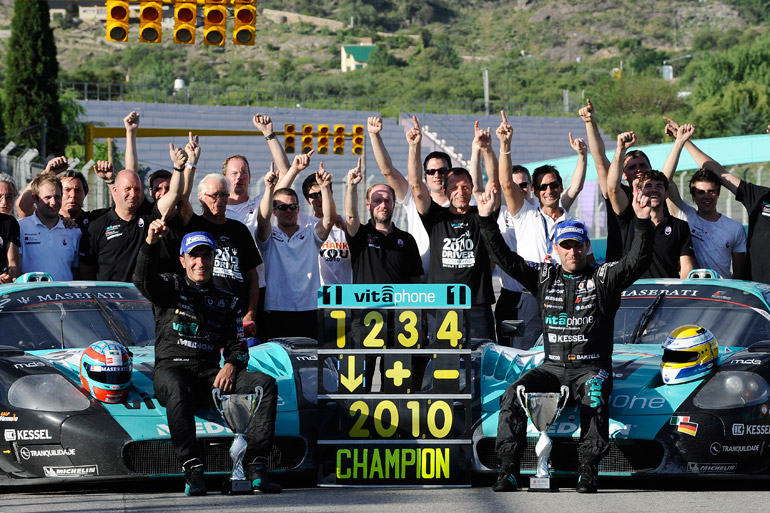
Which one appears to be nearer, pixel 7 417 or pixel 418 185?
pixel 7 417

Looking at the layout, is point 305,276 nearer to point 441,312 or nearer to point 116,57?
point 441,312

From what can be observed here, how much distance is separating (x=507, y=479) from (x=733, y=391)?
139cm

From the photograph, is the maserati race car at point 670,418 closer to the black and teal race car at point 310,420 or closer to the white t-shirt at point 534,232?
the black and teal race car at point 310,420

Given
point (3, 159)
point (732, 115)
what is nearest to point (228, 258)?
point (3, 159)

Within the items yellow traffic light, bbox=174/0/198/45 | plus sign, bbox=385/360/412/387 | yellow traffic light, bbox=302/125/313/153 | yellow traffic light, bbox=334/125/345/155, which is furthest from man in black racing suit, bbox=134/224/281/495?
yellow traffic light, bbox=334/125/345/155

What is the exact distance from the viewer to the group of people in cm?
725

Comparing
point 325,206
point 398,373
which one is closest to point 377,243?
point 325,206

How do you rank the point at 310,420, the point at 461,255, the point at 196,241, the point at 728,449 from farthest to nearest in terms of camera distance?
the point at 461,255 → the point at 310,420 → the point at 196,241 → the point at 728,449

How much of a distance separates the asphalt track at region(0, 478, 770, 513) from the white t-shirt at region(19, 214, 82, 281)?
259cm

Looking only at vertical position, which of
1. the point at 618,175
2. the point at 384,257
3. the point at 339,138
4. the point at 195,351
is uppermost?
the point at 339,138

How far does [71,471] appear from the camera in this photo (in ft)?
22.8

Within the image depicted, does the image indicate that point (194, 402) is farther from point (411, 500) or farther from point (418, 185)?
point (418, 185)

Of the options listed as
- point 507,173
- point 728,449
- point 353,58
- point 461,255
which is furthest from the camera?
point 353,58

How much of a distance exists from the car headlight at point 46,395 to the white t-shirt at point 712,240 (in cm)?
501
